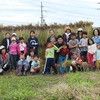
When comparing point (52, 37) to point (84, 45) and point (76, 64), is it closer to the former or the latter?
point (84, 45)

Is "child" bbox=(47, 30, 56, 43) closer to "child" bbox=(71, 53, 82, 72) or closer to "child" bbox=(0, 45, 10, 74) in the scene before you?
"child" bbox=(71, 53, 82, 72)

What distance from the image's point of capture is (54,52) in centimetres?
1218

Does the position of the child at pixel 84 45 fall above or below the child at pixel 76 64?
above

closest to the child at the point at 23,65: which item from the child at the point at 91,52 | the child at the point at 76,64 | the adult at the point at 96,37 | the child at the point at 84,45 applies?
the child at the point at 76,64

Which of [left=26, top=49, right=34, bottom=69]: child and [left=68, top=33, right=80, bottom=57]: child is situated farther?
[left=26, top=49, right=34, bottom=69]: child

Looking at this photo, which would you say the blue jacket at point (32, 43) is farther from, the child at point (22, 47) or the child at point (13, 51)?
the child at point (13, 51)

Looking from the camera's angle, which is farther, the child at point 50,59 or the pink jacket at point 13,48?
the pink jacket at point 13,48

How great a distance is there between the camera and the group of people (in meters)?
11.9

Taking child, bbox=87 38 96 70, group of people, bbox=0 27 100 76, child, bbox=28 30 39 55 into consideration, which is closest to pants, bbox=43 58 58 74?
group of people, bbox=0 27 100 76

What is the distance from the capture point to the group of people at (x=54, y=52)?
11852 mm

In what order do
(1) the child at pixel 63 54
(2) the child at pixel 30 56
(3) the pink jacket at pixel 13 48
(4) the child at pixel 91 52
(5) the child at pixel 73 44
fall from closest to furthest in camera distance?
1. (4) the child at pixel 91 52
2. (1) the child at pixel 63 54
3. (5) the child at pixel 73 44
4. (2) the child at pixel 30 56
5. (3) the pink jacket at pixel 13 48

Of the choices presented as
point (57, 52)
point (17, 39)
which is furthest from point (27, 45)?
point (57, 52)

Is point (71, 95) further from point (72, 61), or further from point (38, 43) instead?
point (38, 43)

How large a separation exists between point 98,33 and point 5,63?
3.99 meters
